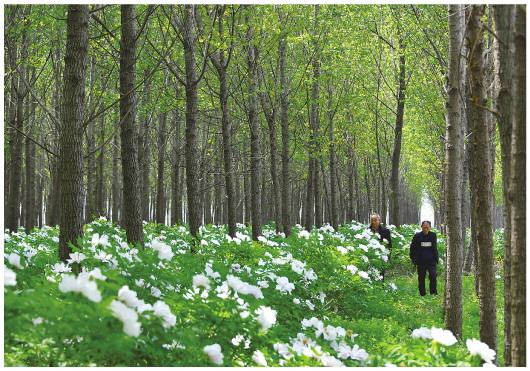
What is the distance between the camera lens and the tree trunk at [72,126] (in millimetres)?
5211

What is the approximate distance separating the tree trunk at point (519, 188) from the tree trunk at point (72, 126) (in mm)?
4162

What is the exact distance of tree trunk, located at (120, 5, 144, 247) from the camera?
21.7 ft

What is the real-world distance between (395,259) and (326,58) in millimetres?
6654

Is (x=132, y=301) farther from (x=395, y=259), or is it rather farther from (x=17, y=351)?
(x=395, y=259)

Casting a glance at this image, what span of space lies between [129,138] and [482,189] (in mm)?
4450

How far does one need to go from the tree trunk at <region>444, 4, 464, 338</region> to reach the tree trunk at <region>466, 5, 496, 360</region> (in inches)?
33.3

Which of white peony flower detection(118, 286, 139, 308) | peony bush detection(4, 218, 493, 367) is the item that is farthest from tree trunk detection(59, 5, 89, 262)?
white peony flower detection(118, 286, 139, 308)

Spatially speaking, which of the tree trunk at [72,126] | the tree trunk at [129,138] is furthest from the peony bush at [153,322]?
the tree trunk at [129,138]

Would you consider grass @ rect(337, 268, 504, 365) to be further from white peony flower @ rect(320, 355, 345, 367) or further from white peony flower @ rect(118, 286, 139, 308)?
white peony flower @ rect(118, 286, 139, 308)

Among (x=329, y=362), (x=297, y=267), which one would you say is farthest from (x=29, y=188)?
(x=329, y=362)

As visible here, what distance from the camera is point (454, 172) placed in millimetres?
5336

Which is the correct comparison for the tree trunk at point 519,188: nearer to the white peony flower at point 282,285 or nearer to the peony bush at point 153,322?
the peony bush at point 153,322

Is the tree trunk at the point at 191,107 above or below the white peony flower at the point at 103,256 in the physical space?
above

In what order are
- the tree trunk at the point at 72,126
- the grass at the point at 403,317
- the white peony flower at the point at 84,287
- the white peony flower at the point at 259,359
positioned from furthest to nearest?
the grass at the point at 403,317 → the tree trunk at the point at 72,126 → the white peony flower at the point at 259,359 → the white peony flower at the point at 84,287
